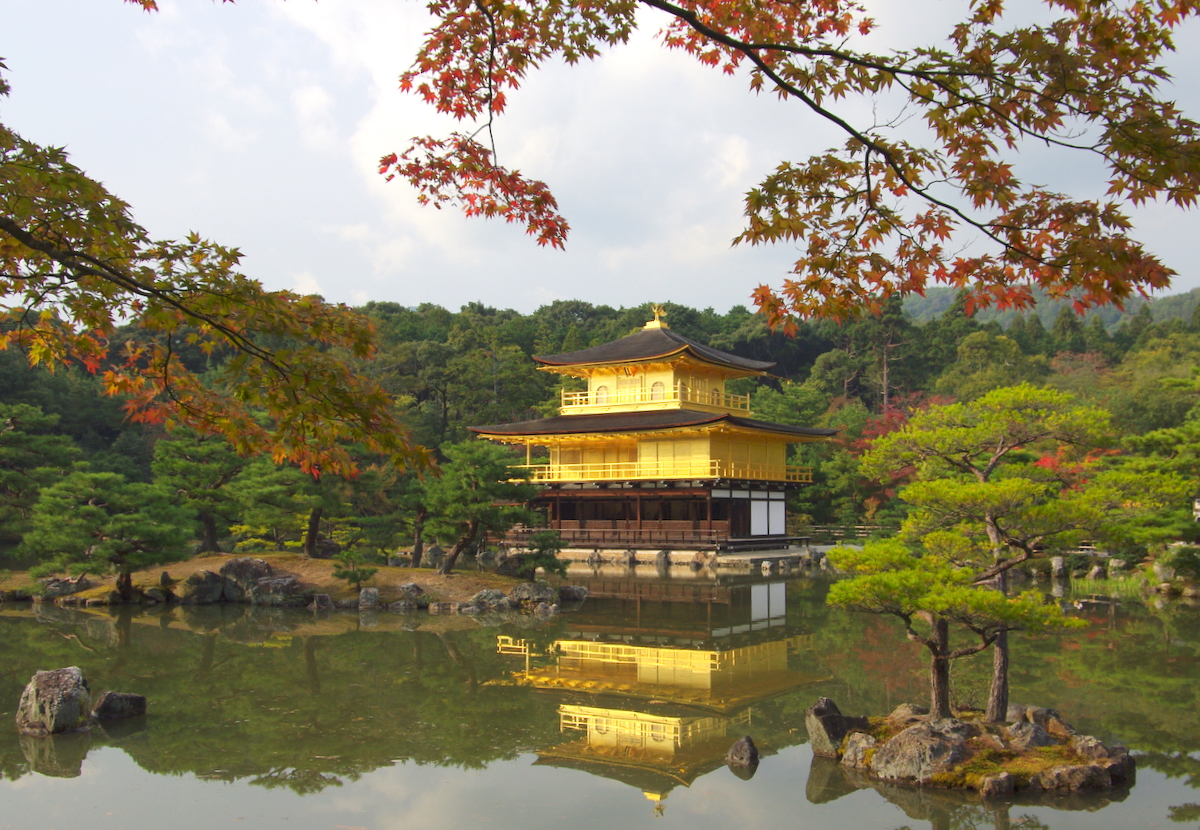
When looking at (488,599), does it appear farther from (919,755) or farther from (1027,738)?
(1027,738)

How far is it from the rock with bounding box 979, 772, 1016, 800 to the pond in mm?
141

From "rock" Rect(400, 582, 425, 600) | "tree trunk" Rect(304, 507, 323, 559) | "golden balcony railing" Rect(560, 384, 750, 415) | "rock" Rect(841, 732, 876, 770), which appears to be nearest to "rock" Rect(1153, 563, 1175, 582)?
"rock" Rect(841, 732, 876, 770)

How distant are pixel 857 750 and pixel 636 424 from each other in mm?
20814

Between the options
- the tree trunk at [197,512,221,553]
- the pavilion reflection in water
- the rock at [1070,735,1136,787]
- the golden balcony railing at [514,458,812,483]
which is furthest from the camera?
the golden balcony railing at [514,458,812,483]

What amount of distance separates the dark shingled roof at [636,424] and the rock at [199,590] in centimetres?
1298

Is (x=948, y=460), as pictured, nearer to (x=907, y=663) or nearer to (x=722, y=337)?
(x=907, y=663)

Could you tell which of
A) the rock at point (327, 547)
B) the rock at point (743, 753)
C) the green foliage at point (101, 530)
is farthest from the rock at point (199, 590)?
the rock at point (743, 753)

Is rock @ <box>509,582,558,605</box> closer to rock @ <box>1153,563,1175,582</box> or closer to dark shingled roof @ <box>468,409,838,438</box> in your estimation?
dark shingled roof @ <box>468,409,838,438</box>

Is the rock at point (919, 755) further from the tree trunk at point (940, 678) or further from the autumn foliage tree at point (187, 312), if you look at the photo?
the autumn foliage tree at point (187, 312)

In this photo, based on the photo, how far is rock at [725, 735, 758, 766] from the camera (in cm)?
668

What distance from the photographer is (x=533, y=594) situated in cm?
1619

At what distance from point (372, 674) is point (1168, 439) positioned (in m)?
14.1

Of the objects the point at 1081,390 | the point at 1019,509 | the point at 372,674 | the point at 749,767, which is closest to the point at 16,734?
the point at 372,674

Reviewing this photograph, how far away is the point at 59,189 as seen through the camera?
348 cm
